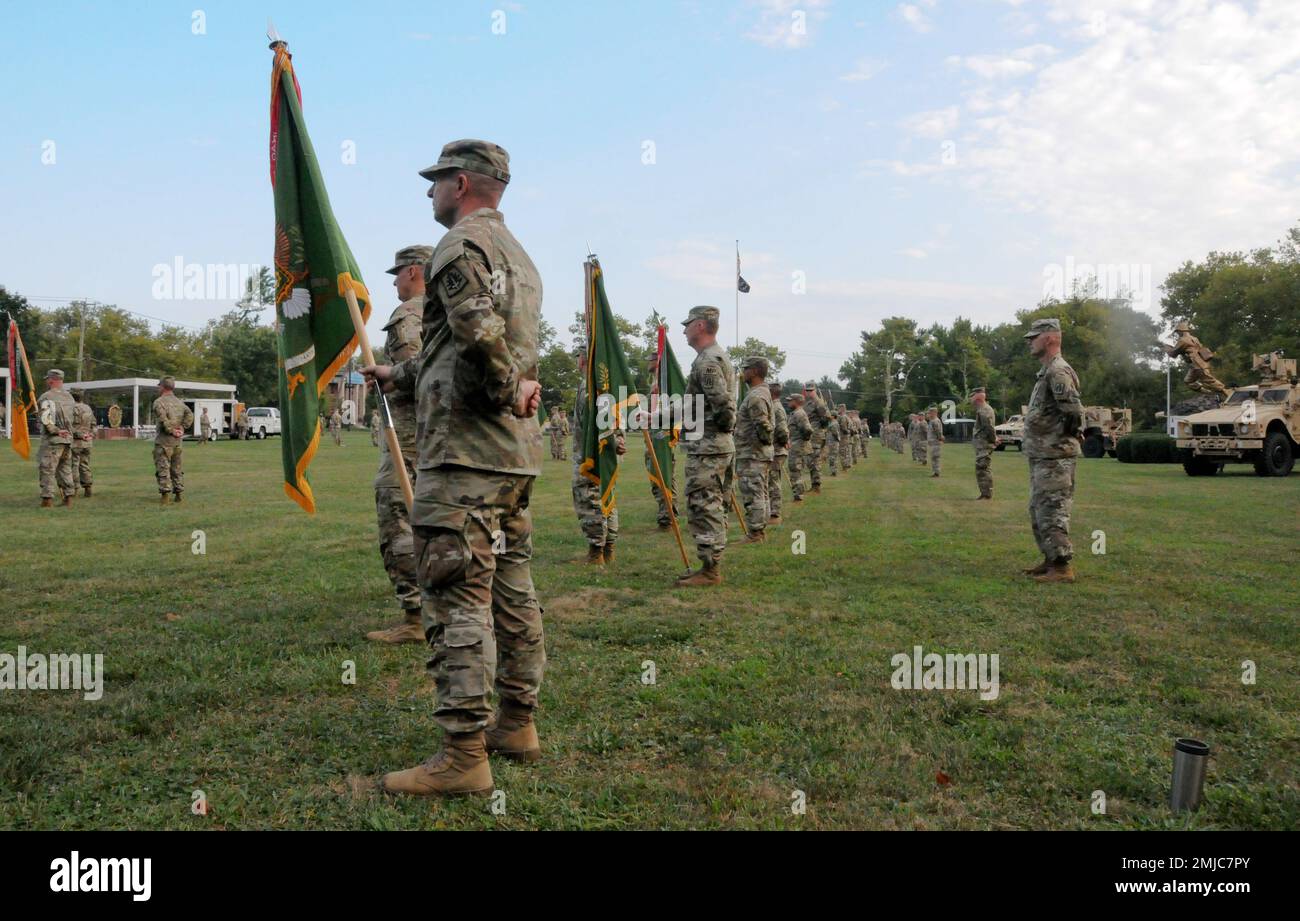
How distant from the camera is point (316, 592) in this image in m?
7.59

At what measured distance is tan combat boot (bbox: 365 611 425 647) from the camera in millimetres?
5852

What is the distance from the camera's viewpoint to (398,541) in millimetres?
5980

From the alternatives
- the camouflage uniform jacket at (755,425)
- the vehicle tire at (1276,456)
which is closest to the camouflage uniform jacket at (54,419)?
the camouflage uniform jacket at (755,425)

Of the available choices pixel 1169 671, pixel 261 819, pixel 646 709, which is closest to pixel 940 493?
pixel 1169 671

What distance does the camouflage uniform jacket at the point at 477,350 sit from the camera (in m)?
3.37

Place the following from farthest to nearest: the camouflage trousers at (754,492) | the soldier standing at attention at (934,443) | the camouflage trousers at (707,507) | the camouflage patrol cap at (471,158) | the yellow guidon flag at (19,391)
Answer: the soldier standing at attention at (934,443), the yellow guidon flag at (19,391), the camouflage trousers at (754,492), the camouflage trousers at (707,507), the camouflage patrol cap at (471,158)

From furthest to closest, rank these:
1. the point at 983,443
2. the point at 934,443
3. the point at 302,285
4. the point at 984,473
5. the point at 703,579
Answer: the point at 934,443, the point at 984,473, the point at 983,443, the point at 703,579, the point at 302,285

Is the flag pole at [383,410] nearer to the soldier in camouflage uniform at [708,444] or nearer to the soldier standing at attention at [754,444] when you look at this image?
the soldier in camouflage uniform at [708,444]

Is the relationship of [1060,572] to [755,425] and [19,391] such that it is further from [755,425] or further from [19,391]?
[19,391]

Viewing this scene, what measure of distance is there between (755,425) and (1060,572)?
4.25 m

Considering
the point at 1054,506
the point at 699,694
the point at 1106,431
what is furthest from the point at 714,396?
the point at 1106,431

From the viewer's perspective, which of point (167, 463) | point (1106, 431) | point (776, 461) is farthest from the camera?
point (1106, 431)

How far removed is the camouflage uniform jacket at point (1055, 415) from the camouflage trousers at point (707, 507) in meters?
3.31

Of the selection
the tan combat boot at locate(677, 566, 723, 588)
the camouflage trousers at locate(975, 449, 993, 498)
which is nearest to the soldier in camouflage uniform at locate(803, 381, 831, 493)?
the camouflage trousers at locate(975, 449, 993, 498)
